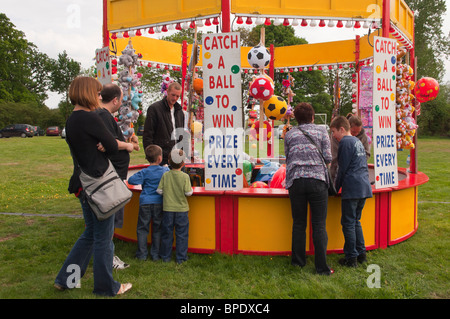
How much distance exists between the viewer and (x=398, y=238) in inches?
195

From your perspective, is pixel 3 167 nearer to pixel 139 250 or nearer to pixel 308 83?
pixel 139 250

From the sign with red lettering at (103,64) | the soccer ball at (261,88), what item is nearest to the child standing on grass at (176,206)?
the sign with red lettering at (103,64)

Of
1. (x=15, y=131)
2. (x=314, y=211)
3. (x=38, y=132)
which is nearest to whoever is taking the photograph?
(x=314, y=211)

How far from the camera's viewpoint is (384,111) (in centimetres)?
473

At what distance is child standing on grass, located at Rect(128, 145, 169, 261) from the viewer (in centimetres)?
434

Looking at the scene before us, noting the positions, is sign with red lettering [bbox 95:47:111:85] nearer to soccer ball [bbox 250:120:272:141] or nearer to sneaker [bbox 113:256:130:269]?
sneaker [bbox 113:256:130:269]

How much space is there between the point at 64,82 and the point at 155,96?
39.2 metres

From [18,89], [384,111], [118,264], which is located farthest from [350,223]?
[18,89]

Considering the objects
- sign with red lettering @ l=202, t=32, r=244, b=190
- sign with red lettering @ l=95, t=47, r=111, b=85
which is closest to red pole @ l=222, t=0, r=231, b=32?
sign with red lettering @ l=202, t=32, r=244, b=190

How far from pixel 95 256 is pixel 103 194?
2.08ft

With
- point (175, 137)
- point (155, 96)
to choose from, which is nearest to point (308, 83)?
point (155, 96)

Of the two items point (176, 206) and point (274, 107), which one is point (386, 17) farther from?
point (176, 206)

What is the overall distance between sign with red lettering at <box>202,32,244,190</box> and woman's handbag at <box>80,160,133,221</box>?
146 cm

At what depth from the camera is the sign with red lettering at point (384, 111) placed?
4645 millimetres
